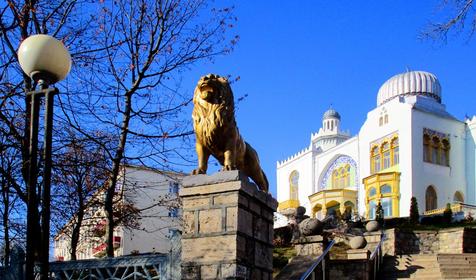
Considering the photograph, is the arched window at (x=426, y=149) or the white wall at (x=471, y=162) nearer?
the arched window at (x=426, y=149)

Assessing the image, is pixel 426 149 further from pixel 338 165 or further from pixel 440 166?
pixel 338 165

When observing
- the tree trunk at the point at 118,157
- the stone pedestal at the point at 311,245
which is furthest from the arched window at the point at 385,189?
the tree trunk at the point at 118,157

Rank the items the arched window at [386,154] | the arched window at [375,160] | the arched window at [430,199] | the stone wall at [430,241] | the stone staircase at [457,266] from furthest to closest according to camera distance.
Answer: the arched window at [375,160]
the arched window at [386,154]
the arched window at [430,199]
the stone wall at [430,241]
the stone staircase at [457,266]

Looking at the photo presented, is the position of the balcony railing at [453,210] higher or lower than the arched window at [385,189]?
lower

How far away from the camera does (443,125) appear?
45406mm

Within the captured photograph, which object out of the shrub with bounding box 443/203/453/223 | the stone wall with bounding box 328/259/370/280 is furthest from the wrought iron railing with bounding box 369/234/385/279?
the shrub with bounding box 443/203/453/223

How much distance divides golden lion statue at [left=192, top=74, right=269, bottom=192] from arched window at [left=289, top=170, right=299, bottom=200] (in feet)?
163

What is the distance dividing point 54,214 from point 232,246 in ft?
27.5

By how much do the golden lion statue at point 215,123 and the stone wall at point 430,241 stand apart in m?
19.8

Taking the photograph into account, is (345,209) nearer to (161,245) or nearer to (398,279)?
(161,245)

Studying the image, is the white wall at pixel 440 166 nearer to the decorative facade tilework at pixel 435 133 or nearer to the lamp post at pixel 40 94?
the decorative facade tilework at pixel 435 133

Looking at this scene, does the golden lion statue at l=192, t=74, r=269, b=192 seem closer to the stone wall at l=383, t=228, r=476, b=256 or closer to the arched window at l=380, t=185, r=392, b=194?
the stone wall at l=383, t=228, r=476, b=256

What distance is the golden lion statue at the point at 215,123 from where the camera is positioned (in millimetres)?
7156

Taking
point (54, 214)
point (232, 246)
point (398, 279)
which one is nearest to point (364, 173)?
point (398, 279)
